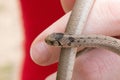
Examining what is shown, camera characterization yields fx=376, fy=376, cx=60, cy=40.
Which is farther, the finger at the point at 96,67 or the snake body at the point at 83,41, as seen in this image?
the finger at the point at 96,67

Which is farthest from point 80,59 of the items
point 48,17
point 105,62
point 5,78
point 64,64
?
point 5,78

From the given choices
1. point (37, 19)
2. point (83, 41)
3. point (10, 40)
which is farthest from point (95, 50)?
point (10, 40)

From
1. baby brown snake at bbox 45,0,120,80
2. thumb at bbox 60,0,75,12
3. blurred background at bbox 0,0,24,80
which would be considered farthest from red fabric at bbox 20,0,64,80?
blurred background at bbox 0,0,24,80

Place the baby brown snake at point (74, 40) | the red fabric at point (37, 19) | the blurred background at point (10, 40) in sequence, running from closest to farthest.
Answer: the baby brown snake at point (74, 40) → the red fabric at point (37, 19) → the blurred background at point (10, 40)

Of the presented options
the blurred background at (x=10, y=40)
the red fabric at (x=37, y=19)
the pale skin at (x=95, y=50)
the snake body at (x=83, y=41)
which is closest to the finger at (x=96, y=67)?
the pale skin at (x=95, y=50)

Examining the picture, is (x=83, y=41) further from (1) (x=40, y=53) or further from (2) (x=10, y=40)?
(2) (x=10, y=40)

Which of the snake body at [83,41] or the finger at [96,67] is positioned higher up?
Result: the snake body at [83,41]

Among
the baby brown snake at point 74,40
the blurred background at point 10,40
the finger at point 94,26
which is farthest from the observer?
the blurred background at point 10,40

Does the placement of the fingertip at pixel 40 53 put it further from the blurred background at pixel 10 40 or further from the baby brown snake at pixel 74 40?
the blurred background at pixel 10 40

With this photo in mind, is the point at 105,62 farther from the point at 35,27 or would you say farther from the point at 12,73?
the point at 12,73
